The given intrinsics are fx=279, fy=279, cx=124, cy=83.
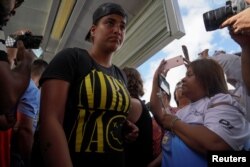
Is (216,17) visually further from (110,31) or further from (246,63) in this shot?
(110,31)

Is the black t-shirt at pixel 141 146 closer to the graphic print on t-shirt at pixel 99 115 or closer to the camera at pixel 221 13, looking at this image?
the graphic print on t-shirt at pixel 99 115

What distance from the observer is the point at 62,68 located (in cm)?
93

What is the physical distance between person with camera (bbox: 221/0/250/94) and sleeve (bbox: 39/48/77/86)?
594mm

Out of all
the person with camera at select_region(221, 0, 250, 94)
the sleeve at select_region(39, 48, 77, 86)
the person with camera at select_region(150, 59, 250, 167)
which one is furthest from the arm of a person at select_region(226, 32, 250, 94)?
the sleeve at select_region(39, 48, 77, 86)

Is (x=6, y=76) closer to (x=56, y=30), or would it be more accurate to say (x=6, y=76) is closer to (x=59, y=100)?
(x=59, y=100)

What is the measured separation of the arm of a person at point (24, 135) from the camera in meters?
1.40

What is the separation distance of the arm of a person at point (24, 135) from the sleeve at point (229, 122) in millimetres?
870

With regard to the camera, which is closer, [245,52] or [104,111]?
[104,111]

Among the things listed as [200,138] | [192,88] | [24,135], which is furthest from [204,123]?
[24,135]

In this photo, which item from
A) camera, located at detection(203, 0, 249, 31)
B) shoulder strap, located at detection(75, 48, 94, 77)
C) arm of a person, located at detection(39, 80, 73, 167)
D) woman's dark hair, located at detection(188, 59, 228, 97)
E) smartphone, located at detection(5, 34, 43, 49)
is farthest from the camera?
woman's dark hair, located at detection(188, 59, 228, 97)

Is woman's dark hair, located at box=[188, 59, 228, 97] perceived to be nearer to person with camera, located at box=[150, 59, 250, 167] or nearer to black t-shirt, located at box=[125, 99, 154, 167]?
person with camera, located at box=[150, 59, 250, 167]

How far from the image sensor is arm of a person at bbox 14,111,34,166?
1400 millimetres

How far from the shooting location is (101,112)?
0.95 metres

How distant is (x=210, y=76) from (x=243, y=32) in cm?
36
